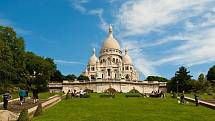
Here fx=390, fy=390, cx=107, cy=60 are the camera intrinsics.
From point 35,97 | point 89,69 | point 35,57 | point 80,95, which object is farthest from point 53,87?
point 35,97

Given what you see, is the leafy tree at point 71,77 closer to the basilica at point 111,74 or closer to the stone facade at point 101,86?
the basilica at point 111,74

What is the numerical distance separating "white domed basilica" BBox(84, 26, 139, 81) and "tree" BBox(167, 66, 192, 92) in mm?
46935

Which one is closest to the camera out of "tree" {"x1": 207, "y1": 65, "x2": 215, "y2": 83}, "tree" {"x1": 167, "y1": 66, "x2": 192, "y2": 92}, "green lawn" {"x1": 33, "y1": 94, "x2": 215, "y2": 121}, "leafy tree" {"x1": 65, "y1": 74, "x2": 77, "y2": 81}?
"green lawn" {"x1": 33, "y1": 94, "x2": 215, "y2": 121}

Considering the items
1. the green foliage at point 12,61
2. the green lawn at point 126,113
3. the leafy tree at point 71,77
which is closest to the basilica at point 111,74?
the leafy tree at point 71,77

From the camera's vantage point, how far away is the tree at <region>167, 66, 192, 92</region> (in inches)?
3866

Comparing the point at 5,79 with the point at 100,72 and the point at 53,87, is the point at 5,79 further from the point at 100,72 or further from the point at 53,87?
the point at 100,72

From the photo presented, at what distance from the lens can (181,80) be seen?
100m

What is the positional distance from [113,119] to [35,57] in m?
78.4

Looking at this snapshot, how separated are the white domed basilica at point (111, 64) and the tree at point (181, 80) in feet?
154

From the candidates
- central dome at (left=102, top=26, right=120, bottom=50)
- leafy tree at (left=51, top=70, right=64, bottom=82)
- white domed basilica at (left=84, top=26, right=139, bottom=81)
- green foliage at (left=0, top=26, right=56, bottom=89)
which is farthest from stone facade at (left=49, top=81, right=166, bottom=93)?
central dome at (left=102, top=26, right=120, bottom=50)

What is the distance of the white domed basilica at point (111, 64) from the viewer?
15071 centimetres

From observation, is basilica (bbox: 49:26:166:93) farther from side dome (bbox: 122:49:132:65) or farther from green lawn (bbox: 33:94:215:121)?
green lawn (bbox: 33:94:215:121)

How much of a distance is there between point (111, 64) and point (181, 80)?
54279mm

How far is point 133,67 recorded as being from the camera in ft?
536
